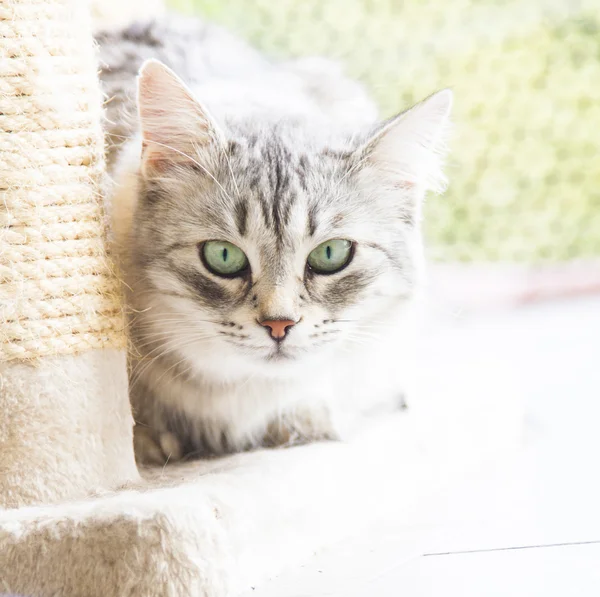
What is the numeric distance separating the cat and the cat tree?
129 mm

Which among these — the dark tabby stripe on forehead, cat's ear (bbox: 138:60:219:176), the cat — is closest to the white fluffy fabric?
the cat

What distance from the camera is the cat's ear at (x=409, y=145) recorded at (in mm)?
1255

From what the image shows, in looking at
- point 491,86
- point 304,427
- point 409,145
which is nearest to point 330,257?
point 409,145

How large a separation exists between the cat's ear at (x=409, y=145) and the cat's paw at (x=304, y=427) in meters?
0.44

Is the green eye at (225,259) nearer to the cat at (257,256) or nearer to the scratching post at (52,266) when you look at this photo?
the cat at (257,256)

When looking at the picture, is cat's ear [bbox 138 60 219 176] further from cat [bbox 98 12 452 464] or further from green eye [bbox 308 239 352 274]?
green eye [bbox 308 239 352 274]

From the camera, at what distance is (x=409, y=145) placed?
4.30 ft

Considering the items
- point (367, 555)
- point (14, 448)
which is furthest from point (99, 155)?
point (367, 555)

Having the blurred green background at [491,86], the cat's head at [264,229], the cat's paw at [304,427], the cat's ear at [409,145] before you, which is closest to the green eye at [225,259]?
the cat's head at [264,229]

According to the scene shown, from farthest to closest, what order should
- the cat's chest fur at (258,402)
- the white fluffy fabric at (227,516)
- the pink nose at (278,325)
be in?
the cat's chest fur at (258,402) < the pink nose at (278,325) < the white fluffy fabric at (227,516)

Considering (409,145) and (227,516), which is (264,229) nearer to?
(409,145)

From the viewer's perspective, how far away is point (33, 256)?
110 centimetres

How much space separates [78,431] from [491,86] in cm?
226

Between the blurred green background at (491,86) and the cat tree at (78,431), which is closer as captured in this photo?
the cat tree at (78,431)
